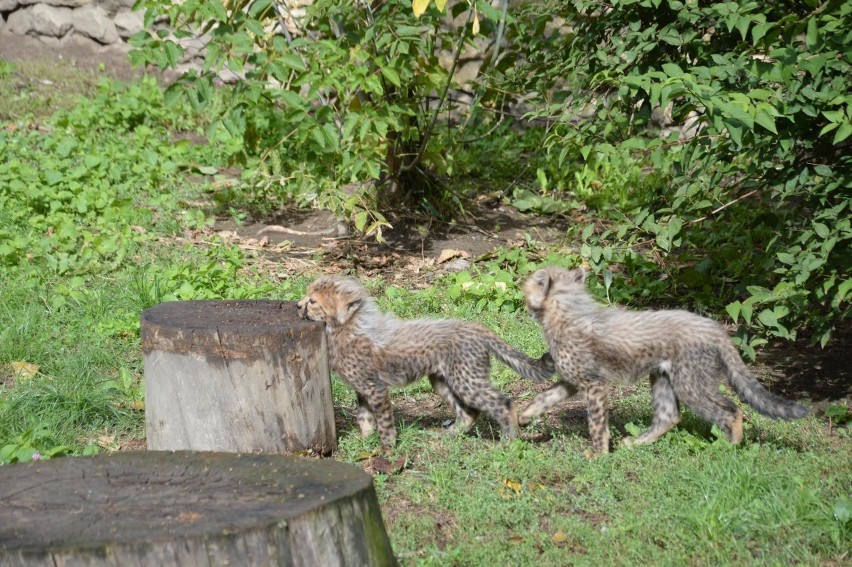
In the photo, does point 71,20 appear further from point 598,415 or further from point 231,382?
point 598,415

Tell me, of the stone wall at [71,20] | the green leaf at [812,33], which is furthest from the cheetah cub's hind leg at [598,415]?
the stone wall at [71,20]

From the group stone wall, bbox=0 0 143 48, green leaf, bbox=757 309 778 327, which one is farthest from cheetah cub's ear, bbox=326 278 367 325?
stone wall, bbox=0 0 143 48

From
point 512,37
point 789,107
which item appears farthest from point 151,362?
point 512,37

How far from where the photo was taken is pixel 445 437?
6.59 m

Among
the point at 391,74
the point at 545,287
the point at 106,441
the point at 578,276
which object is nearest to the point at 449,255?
the point at 391,74

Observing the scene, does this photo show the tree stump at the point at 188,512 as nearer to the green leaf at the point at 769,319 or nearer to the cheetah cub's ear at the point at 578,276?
the cheetah cub's ear at the point at 578,276

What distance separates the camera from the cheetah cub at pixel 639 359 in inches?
241

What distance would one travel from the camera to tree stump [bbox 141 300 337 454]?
588 centimetres

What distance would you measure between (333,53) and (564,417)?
3710mm

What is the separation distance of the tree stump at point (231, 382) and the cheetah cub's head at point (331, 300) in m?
0.33

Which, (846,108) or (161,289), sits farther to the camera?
(161,289)

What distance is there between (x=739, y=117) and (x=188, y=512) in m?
3.64

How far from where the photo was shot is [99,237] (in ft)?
32.2

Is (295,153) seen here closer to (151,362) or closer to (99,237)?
(99,237)
